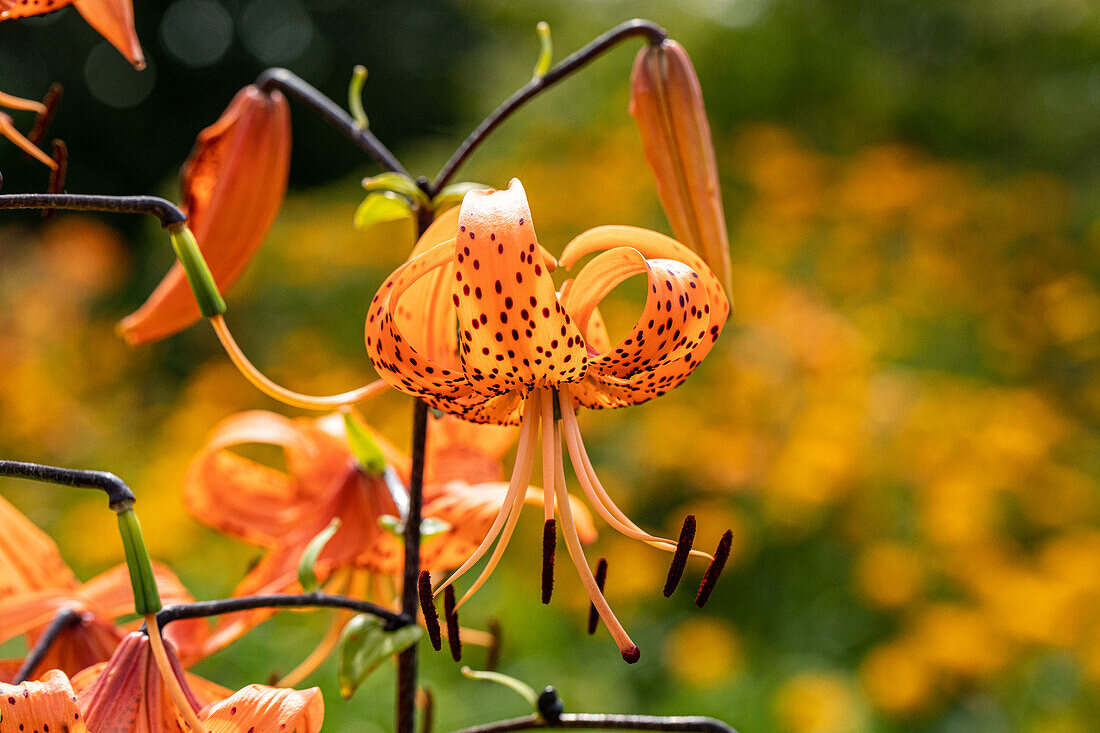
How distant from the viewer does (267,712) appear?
1.61ft

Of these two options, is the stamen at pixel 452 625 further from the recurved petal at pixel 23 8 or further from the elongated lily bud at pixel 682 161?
the recurved petal at pixel 23 8

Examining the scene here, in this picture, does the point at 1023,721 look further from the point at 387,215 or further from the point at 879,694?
the point at 387,215

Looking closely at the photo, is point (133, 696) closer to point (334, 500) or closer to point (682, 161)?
point (334, 500)

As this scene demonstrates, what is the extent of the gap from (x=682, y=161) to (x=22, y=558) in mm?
488

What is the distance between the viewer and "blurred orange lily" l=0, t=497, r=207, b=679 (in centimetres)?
62

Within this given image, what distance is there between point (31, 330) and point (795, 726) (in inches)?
115

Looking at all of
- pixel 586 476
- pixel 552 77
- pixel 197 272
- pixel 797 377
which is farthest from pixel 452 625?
pixel 797 377

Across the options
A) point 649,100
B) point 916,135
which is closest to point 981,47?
point 916,135

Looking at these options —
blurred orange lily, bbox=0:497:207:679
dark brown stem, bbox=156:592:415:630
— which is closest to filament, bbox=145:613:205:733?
dark brown stem, bbox=156:592:415:630

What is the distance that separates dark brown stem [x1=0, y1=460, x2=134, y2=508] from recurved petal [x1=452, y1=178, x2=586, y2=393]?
0.18 metres

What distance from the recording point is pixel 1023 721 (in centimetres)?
192

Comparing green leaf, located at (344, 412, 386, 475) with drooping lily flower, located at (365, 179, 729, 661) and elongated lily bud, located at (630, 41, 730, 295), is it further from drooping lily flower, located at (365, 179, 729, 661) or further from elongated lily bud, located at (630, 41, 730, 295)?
elongated lily bud, located at (630, 41, 730, 295)

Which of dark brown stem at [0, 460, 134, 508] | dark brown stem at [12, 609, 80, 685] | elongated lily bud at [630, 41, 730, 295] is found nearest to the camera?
dark brown stem at [0, 460, 134, 508]

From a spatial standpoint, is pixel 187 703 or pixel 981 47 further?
pixel 981 47
